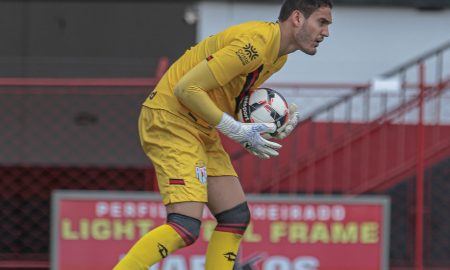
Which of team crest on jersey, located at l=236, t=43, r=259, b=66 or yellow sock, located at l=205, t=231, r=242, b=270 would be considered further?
yellow sock, located at l=205, t=231, r=242, b=270

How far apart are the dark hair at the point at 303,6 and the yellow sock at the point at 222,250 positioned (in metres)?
1.23

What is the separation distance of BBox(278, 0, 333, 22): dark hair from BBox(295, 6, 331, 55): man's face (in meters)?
0.02

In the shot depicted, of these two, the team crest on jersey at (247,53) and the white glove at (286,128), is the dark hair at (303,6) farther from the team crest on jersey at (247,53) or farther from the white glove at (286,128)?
the white glove at (286,128)

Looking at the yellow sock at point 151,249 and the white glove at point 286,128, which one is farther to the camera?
the white glove at point 286,128

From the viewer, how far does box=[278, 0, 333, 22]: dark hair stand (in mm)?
5367

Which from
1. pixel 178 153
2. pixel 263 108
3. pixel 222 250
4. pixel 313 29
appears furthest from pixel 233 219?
pixel 313 29

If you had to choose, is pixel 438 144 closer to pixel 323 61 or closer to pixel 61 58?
pixel 323 61

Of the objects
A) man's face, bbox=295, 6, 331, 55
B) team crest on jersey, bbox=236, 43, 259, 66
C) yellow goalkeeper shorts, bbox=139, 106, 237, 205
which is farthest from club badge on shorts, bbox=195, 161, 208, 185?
man's face, bbox=295, 6, 331, 55

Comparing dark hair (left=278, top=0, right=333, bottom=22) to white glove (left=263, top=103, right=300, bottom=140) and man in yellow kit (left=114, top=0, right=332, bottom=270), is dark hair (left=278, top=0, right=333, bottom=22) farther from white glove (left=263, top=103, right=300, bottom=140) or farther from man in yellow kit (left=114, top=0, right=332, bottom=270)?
white glove (left=263, top=103, right=300, bottom=140)

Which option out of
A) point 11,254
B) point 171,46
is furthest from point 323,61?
point 11,254

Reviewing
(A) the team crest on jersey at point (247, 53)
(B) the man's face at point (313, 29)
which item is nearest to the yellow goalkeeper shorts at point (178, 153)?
(A) the team crest on jersey at point (247, 53)

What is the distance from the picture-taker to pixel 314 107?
960cm

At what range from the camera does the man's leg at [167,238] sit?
17.4 feet

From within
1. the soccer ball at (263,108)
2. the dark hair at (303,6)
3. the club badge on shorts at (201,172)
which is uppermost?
the dark hair at (303,6)
